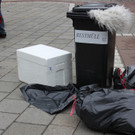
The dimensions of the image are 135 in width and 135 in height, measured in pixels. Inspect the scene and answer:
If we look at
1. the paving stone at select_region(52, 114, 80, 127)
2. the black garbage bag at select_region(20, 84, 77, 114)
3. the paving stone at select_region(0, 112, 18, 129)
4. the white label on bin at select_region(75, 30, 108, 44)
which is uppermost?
the white label on bin at select_region(75, 30, 108, 44)

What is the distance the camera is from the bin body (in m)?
3.76

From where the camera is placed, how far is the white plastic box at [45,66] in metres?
→ 3.99

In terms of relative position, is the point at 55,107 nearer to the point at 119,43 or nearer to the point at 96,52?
the point at 96,52

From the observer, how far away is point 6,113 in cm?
356

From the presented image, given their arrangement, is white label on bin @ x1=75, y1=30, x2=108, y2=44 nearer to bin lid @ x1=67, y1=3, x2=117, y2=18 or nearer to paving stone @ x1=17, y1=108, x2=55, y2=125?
bin lid @ x1=67, y1=3, x2=117, y2=18

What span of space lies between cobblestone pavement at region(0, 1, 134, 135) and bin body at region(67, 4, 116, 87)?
64 cm

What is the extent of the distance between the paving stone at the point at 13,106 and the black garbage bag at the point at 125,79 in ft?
4.22

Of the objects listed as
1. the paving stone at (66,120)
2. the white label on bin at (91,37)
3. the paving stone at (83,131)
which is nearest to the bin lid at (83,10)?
the white label on bin at (91,37)

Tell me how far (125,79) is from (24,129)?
155 cm

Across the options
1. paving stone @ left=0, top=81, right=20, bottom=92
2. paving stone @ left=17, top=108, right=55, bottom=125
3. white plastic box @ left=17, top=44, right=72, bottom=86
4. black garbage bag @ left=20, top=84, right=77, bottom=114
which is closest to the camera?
paving stone @ left=17, top=108, right=55, bottom=125

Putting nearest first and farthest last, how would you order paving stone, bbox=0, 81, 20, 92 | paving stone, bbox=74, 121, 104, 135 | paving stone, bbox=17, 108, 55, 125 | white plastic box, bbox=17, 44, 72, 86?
1. paving stone, bbox=74, 121, 104, 135
2. paving stone, bbox=17, 108, 55, 125
3. white plastic box, bbox=17, 44, 72, 86
4. paving stone, bbox=0, 81, 20, 92

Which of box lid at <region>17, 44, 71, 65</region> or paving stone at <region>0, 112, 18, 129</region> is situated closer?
paving stone at <region>0, 112, 18, 129</region>

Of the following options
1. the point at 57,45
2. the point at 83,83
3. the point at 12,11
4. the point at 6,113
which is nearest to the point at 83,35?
the point at 83,83

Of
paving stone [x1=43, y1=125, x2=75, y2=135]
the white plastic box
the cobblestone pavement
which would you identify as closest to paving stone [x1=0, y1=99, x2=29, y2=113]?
the cobblestone pavement
